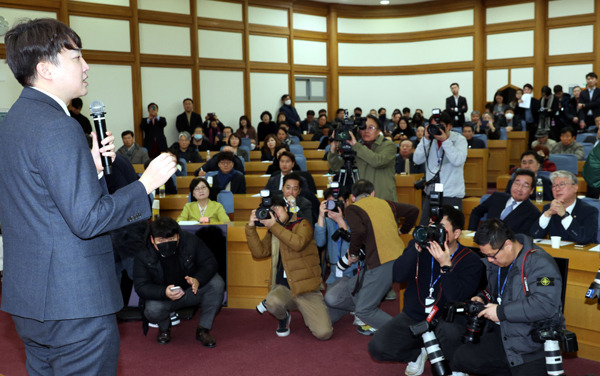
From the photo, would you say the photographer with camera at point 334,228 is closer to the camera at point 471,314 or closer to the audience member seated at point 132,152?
the camera at point 471,314

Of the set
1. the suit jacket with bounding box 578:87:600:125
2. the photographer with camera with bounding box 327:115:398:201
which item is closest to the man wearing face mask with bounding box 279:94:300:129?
the suit jacket with bounding box 578:87:600:125

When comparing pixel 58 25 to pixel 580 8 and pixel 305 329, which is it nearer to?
pixel 305 329

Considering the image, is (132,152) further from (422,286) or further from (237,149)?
(422,286)

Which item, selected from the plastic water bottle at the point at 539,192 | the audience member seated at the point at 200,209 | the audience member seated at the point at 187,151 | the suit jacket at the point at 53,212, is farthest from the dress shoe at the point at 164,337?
the audience member seated at the point at 187,151

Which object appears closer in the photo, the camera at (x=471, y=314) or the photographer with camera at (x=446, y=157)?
the camera at (x=471, y=314)

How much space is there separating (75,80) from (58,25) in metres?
0.14

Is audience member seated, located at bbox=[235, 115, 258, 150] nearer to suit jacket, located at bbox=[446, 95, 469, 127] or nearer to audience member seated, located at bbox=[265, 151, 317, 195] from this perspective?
suit jacket, located at bbox=[446, 95, 469, 127]

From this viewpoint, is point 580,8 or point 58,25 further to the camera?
point 580,8

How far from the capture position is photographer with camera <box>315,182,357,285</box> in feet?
13.3

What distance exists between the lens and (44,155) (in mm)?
1341

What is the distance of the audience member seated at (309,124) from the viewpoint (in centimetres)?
1378

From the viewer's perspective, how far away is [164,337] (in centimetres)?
412

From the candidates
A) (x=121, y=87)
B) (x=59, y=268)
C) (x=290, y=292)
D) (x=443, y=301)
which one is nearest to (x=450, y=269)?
(x=443, y=301)

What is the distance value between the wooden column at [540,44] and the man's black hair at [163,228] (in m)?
12.2
